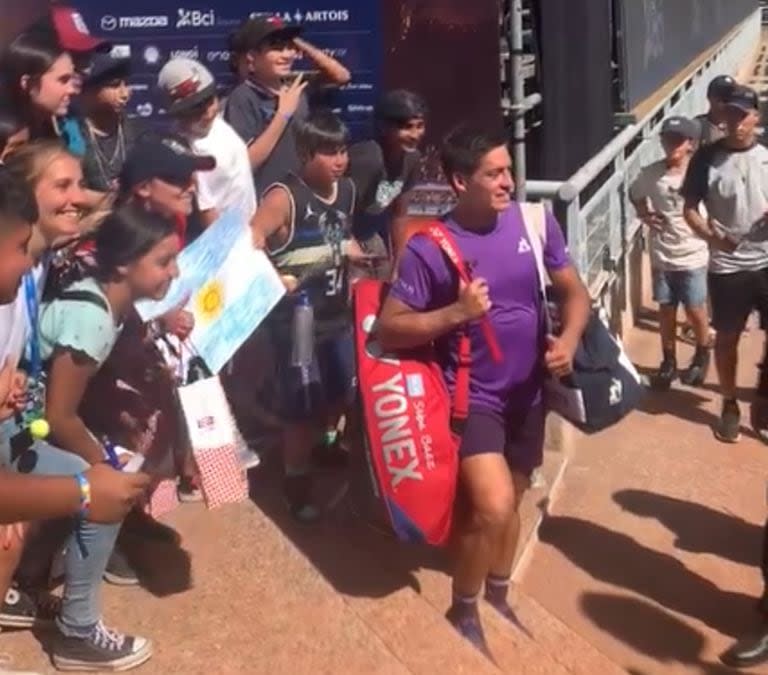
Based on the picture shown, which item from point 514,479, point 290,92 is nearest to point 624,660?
point 514,479

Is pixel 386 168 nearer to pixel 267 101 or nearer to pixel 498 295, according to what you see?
pixel 267 101

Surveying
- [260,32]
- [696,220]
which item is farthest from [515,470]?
[696,220]

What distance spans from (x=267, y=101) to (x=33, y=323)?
2556 mm

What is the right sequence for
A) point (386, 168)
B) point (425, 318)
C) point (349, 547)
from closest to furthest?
1. point (425, 318)
2. point (349, 547)
3. point (386, 168)

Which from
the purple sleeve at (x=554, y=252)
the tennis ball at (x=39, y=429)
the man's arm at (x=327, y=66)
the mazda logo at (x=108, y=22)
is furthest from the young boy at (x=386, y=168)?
the mazda logo at (x=108, y=22)

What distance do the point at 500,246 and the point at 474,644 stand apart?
1294mm

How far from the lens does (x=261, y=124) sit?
6.14 metres

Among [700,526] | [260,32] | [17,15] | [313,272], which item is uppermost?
[260,32]

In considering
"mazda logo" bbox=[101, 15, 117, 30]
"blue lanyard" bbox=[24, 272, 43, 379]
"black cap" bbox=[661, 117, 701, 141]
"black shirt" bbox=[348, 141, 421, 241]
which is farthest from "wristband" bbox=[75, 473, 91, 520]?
"black cap" bbox=[661, 117, 701, 141]

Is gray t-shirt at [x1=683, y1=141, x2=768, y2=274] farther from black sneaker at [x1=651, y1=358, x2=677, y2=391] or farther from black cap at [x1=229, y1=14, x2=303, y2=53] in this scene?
black cap at [x1=229, y1=14, x2=303, y2=53]

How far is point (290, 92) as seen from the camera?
6184 mm

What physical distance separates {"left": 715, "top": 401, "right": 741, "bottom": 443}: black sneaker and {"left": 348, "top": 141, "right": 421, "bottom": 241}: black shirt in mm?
2409

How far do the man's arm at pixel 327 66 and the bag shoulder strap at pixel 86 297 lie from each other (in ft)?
10.0

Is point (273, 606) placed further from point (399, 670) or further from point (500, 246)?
point (500, 246)
